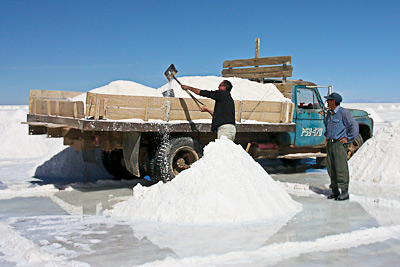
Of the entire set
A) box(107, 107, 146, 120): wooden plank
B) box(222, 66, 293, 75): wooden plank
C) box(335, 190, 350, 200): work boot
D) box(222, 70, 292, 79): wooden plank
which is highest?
box(222, 66, 293, 75): wooden plank

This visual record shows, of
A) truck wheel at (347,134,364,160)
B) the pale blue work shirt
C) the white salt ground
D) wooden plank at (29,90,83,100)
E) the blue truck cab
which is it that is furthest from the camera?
truck wheel at (347,134,364,160)

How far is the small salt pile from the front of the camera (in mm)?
9000

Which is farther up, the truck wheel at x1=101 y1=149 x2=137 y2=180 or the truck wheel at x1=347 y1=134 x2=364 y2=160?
the truck wheel at x1=347 y1=134 x2=364 y2=160

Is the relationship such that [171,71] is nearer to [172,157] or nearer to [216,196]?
[172,157]

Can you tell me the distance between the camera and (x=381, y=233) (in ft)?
16.6

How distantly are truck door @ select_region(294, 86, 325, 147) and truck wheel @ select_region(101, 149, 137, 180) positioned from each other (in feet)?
12.8

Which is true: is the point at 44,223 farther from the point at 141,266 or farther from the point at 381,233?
the point at 381,233

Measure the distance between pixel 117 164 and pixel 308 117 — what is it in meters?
4.46

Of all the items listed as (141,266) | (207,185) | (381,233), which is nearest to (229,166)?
(207,185)

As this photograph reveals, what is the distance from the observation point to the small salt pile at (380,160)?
900cm

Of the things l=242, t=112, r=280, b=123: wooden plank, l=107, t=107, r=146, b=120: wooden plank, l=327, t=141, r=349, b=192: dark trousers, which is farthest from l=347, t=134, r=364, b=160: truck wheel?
l=107, t=107, r=146, b=120: wooden plank

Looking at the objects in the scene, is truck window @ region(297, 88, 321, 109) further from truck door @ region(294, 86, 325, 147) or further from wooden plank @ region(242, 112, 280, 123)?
wooden plank @ region(242, 112, 280, 123)

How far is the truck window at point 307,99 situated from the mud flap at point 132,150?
4.47 meters

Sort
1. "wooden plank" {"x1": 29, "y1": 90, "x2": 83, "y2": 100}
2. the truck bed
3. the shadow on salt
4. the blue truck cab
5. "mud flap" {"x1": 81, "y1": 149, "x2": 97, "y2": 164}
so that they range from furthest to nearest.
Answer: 1. the blue truck cab
2. "mud flap" {"x1": 81, "y1": 149, "x2": 97, "y2": 164}
3. "wooden plank" {"x1": 29, "y1": 90, "x2": 83, "y2": 100}
4. the truck bed
5. the shadow on salt
